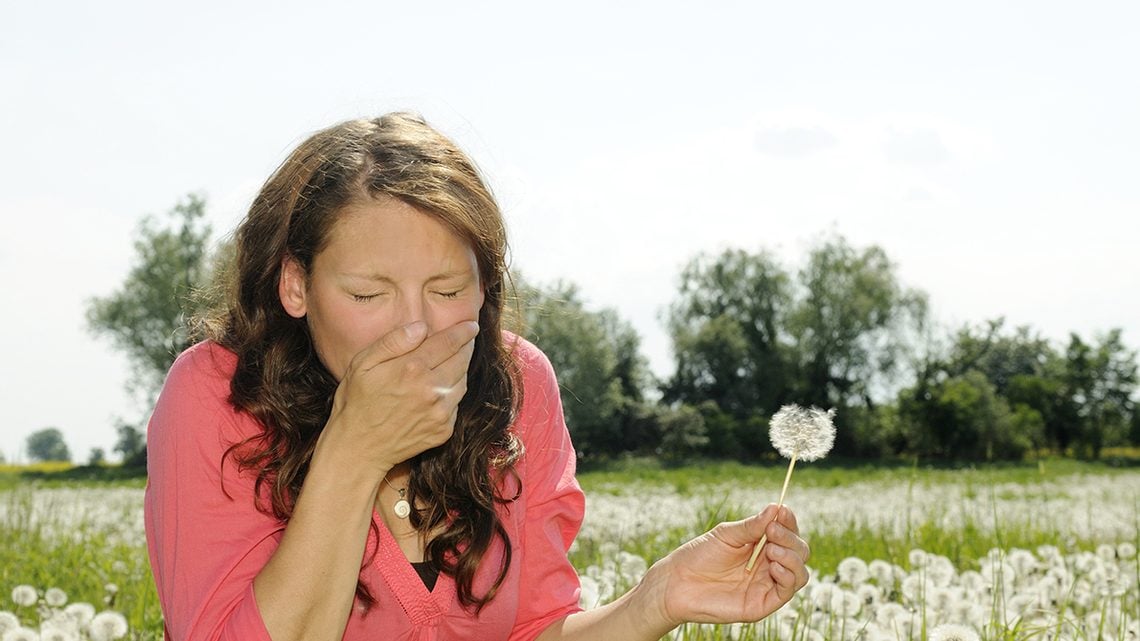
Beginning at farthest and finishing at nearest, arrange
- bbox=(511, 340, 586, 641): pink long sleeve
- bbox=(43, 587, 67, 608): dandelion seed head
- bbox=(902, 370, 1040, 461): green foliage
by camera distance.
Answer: bbox=(902, 370, 1040, 461): green foliage, bbox=(43, 587, 67, 608): dandelion seed head, bbox=(511, 340, 586, 641): pink long sleeve

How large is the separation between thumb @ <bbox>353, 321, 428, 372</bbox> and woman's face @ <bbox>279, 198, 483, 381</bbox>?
14 cm

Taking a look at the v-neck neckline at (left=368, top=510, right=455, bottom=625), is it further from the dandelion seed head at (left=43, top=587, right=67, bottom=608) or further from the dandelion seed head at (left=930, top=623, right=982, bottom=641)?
the dandelion seed head at (left=43, top=587, right=67, bottom=608)

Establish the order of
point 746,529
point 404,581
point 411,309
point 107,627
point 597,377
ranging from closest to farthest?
1. point 411,309
2. point 746,529
3. point 404,581
4. point 107,627
5. point 597,377

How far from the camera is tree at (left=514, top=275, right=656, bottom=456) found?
4744 centimetres

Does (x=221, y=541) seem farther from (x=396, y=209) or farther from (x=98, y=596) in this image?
(x=98, y=596)

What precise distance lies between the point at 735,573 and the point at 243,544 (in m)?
0.95

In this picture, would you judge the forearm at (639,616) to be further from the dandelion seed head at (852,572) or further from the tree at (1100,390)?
the tree at (1100,390)

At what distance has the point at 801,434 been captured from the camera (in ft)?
7.88

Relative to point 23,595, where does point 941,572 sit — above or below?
above

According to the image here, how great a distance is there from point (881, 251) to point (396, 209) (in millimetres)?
61403

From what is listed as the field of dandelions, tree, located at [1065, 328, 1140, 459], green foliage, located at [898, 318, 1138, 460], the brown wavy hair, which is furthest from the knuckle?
tree, located at [1065, 328, 1140, 459]

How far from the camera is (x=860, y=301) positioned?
190 ft

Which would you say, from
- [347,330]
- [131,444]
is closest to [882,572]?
[347,330]

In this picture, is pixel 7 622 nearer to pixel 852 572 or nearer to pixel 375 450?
pixel 375 450
